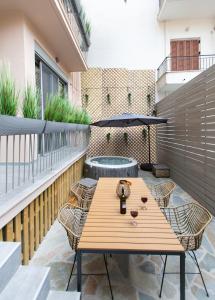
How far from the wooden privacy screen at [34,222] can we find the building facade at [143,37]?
910 centimetres

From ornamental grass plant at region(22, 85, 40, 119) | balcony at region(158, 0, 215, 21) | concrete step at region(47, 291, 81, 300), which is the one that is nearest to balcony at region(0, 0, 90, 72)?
ornamental grass plant at region(22, 85, 40, 119)

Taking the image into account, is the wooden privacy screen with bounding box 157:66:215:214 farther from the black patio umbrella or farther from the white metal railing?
the white metal railing

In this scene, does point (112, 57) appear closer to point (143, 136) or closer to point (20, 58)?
point (143, 136)

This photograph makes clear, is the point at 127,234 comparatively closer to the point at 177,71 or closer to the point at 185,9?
the point at 177,71

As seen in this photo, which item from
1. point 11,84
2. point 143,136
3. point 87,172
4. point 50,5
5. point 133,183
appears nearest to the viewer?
point 11,84

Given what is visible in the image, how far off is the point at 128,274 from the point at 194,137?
404 centimetres

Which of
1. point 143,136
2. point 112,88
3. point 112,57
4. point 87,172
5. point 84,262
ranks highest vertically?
point 112,57

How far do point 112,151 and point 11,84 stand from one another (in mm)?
8836

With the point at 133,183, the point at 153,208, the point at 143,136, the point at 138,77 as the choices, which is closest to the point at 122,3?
the point at 138,77

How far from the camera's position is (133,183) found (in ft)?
14.2

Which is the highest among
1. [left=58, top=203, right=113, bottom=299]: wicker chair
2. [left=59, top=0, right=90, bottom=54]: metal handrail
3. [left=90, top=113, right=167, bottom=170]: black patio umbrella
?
[left=59, top=0, right=90, bottom=54]: metal handrail

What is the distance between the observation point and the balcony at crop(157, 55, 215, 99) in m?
10.1

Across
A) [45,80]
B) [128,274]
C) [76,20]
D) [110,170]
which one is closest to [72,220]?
[128,274]

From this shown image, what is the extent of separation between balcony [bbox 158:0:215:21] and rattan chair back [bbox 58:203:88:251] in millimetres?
10617
